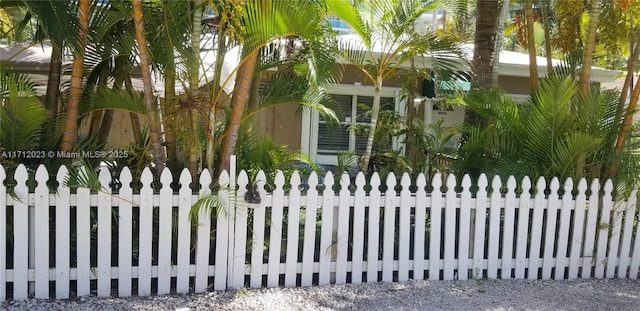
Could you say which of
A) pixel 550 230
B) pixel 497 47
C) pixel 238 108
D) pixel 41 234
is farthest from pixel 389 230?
pixel 497 47

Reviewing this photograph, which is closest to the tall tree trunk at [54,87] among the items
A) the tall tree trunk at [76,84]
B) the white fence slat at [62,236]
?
the tall tree trunk at [76,84]

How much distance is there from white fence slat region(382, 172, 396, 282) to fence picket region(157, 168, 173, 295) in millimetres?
1688

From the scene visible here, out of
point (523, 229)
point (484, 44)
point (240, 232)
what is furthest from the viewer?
point (484, 44)

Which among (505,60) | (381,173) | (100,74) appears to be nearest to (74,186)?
(100,74)

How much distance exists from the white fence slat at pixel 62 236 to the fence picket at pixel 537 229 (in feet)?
12.2

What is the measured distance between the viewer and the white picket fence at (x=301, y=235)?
4227 mm

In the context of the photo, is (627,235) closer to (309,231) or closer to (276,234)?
(309,231)

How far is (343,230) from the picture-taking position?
4684 mm

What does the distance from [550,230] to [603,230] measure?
0.53m

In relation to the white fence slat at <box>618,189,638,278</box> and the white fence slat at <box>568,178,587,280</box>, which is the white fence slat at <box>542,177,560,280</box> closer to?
the white fence slat at <box>568,178,587,280</box>

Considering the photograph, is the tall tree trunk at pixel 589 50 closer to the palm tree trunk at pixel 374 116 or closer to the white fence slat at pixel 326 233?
the palm tree trunk at pixel 374 116

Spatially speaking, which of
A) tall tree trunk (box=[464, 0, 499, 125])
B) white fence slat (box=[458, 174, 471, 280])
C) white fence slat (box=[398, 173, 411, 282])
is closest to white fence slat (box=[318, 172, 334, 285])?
white fence slat (box=[398, 173, 411, 282])

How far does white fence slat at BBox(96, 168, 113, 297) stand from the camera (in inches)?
165

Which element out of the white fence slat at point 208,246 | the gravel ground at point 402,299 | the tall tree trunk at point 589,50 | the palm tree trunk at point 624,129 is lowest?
the gravel ground at point 402,299
